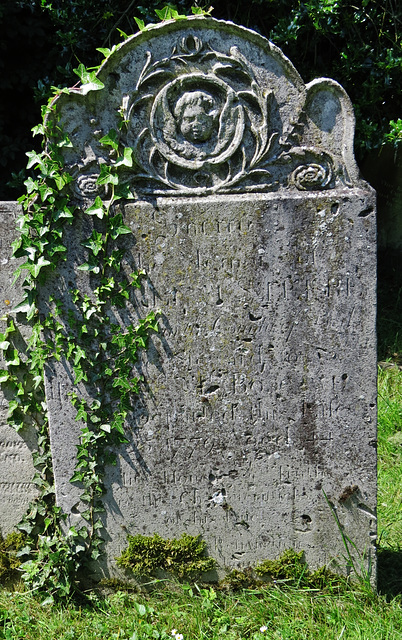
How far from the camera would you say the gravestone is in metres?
2.59

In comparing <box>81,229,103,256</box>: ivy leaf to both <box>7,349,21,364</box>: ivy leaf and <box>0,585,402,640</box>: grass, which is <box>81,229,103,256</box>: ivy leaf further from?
<box>0,585,402,640</box>: grass

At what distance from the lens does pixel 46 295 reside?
2.79m

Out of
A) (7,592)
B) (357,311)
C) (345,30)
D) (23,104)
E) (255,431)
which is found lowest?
(7,592)

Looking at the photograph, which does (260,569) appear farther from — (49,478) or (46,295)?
(46,295)

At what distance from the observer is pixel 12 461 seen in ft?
10.3

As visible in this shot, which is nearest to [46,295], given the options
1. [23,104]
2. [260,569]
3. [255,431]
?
[255,431]

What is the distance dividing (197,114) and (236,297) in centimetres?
78

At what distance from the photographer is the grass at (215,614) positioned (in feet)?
9.02

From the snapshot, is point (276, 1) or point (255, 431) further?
point (276, 1)

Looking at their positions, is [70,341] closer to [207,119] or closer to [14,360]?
[14,360]

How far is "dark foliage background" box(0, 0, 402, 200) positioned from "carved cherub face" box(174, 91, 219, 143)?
2.73 metres

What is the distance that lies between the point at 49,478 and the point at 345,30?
4.25m

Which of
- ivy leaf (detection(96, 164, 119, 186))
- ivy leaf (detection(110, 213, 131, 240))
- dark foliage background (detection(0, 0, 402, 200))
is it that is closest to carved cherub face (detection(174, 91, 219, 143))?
ivy leaf (detection(96, 164, 119, 186))

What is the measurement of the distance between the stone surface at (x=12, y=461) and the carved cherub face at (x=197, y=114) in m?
1.05
